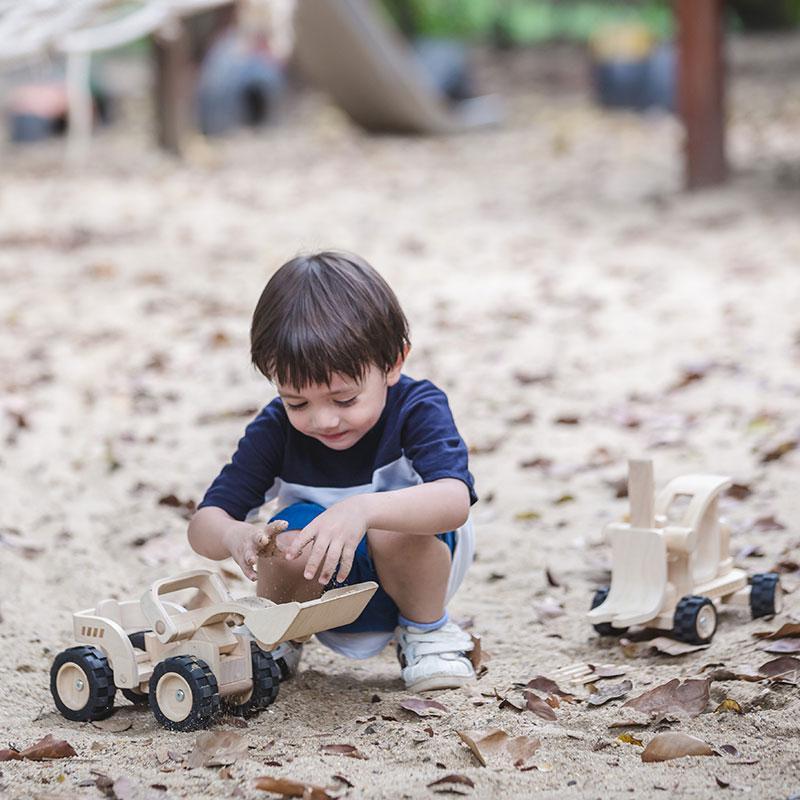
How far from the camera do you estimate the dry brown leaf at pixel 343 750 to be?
2.26m

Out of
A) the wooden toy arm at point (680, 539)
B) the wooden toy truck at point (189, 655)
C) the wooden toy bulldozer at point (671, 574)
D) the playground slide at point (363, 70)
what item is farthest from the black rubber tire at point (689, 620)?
the playground slide at point (363, 70)

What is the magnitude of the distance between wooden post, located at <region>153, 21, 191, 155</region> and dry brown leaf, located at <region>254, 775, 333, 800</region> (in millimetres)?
10049

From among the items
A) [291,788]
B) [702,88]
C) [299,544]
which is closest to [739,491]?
[299,544]

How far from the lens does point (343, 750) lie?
89.5 inches

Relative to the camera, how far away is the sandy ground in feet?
7.59

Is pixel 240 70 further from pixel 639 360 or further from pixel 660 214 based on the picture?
pixel 639 360

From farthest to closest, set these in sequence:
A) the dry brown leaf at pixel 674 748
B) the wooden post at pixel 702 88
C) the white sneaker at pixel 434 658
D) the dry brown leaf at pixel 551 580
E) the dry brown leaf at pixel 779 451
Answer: the wooden post at pixel 702 88 → the dry brown leaf at pixel 779 451 → the dry brown leaf at pixel 551 580 → the white sneaker at pixel 434 658 → the dry brown leaf at pixel 674 748

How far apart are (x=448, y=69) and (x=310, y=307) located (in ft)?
46.7

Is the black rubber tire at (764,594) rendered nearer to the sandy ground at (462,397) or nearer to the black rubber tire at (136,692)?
the sandy ground at (462,397)

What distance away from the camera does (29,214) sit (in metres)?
9.38

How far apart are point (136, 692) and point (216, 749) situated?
1.05 feet

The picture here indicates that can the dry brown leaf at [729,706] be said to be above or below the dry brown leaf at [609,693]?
above

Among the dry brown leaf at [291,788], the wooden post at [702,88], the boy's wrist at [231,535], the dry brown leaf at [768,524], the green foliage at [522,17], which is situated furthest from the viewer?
the green foliage at [522,17]

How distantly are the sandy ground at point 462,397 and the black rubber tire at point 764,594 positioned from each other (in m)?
0.05
